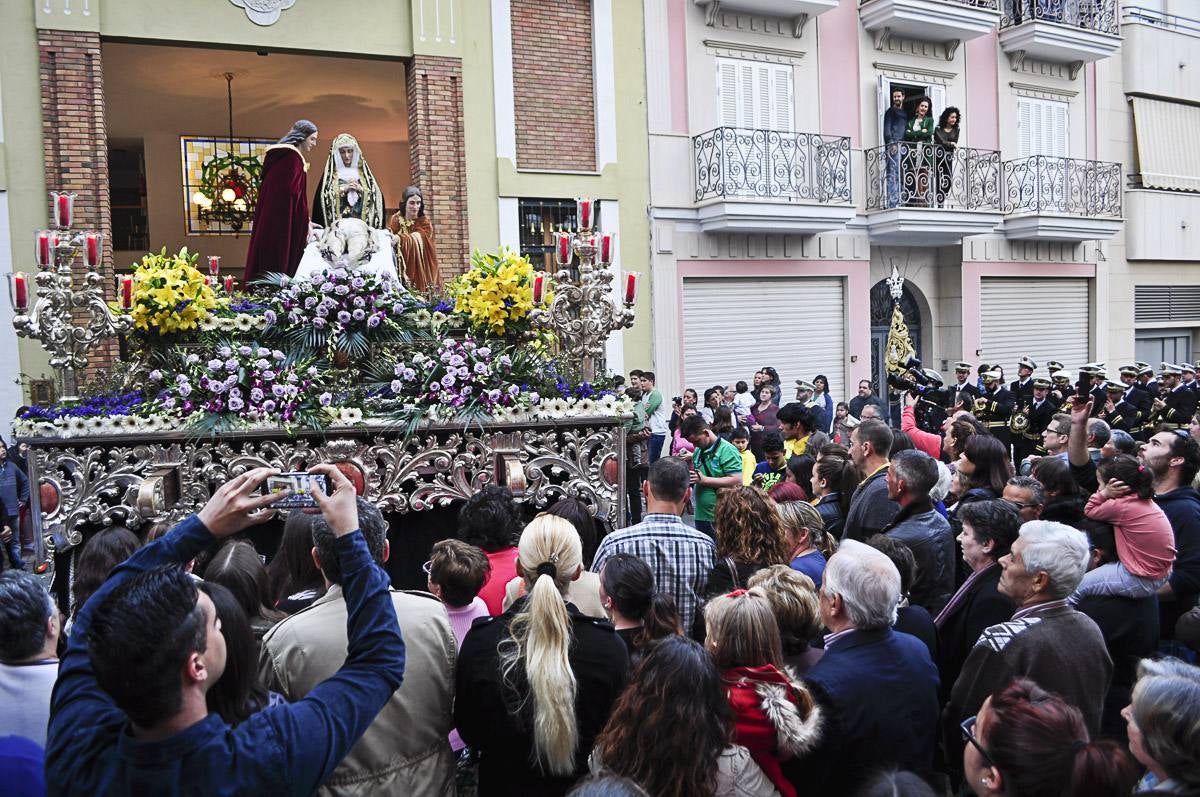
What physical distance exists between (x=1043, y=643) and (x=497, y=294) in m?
5.09

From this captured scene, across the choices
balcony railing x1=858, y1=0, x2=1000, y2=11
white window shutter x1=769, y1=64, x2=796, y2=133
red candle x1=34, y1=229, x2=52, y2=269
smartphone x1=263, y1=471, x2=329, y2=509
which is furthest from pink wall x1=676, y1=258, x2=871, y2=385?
smartphone x1=263, y1=471, x2=329, y2=509

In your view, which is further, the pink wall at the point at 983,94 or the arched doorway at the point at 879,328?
the pink wall at the point at 983,94

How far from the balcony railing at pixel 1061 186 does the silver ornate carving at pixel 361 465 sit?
599 inches

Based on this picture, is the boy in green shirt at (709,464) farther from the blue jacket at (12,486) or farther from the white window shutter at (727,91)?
the white window shutter at (727,91)

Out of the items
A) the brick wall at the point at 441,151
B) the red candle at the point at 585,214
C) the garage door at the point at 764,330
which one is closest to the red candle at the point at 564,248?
the red candle at the point at 585,214

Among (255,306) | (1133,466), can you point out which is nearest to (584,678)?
(1133,466)

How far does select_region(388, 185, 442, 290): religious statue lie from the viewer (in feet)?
29.6

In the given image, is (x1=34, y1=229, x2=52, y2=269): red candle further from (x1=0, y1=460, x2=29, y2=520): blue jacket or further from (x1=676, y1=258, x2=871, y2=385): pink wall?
(x1=676, y1=258, x2=871, y2=385): pink wall

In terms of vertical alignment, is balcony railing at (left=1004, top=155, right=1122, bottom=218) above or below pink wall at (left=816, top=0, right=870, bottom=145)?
below

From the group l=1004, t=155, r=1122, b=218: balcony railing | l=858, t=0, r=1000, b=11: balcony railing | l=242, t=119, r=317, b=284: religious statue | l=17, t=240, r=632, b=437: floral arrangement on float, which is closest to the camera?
l=17, t=240, r=632, b=437: floral arrangement on float

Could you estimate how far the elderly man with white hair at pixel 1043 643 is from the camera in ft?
10.8

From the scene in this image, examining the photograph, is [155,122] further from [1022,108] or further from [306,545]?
[1022,108]

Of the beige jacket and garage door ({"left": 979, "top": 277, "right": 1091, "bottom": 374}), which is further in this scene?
garage door ({"left": 979, "top": 277, "right": 1091, "bottom": 374})

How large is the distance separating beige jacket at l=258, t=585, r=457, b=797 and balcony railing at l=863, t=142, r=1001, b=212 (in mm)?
16113
